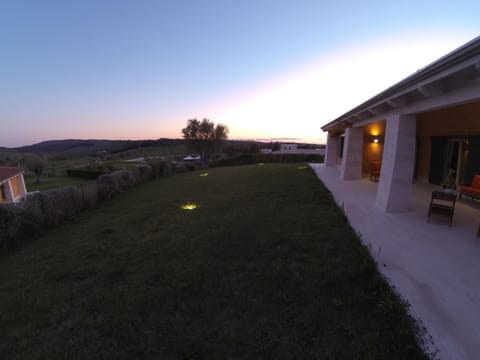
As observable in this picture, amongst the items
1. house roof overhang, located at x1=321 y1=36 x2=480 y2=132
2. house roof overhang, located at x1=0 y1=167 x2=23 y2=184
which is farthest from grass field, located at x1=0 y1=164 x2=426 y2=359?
house roof overhang, located at x1=0 y1=167 x2=23 y2=184

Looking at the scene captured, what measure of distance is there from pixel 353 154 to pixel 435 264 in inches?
298

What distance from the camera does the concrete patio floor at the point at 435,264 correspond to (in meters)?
1.97

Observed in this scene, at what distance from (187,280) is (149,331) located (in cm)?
91

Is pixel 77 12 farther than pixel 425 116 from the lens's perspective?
Yes

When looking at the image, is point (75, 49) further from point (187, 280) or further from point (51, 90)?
point (187, 280)

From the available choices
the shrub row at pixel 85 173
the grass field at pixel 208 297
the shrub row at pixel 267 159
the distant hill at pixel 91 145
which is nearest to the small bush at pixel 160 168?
the shrub row at pixel 267 159

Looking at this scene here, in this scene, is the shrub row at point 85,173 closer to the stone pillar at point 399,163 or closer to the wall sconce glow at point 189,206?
the wall sconce glow at point 189,206

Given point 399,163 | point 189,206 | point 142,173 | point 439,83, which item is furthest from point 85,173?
point 439,83

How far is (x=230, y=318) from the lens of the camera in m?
2.37

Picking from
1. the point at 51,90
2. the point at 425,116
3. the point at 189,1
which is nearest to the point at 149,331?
the point at 425,116

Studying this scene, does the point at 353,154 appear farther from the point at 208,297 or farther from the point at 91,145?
the point at 91,145

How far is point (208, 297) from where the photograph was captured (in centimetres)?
274

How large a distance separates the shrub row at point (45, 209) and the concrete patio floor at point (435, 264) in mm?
8605

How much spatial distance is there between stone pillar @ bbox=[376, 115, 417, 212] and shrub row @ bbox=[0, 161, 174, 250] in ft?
33.2
